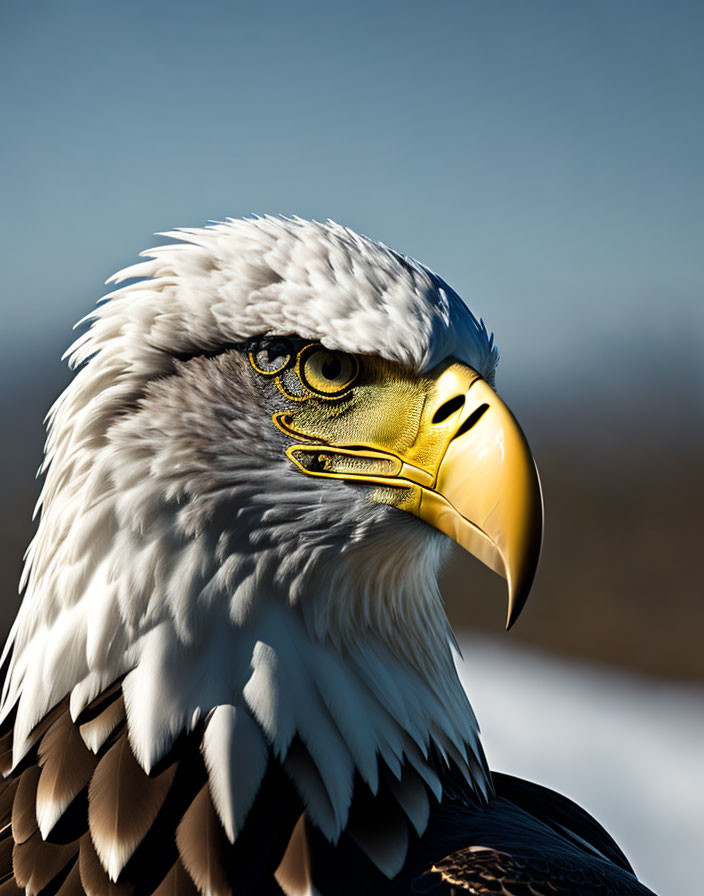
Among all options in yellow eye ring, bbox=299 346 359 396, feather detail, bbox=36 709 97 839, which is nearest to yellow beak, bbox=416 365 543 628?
yellow eye ring, bbox=299 346 359 396

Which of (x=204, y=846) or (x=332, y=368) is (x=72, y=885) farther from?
(x=332, y=368)

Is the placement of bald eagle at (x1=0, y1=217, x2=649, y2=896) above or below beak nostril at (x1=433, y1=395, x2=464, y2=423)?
below

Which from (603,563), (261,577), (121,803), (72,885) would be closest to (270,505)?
(261,577)

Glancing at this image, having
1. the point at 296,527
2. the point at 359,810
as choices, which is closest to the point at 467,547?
the point at 296,527

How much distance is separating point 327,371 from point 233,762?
21.6 inches

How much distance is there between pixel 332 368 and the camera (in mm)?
1267

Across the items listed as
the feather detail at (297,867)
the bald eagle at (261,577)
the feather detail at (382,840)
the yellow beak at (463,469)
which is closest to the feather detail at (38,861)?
the bald eagle at (261,577)

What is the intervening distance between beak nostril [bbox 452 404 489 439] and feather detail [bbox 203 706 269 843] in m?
0.49

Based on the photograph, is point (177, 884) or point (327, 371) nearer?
point (177, 884)

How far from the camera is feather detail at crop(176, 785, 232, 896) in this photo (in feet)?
3.60

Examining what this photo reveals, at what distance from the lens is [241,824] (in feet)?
3.76

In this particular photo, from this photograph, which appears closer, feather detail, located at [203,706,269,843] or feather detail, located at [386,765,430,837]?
feather detail, located at [203,706,269,843]

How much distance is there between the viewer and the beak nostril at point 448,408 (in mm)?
1221

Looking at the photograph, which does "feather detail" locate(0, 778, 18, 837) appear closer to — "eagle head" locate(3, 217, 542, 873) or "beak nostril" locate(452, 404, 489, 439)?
"eagle head" locate(3, 217, 542, 873)
